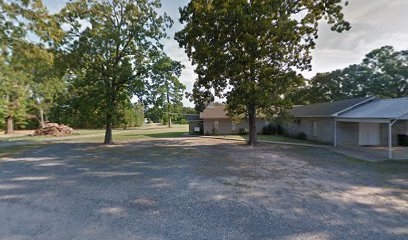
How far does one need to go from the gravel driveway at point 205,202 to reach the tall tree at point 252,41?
7.41 meters

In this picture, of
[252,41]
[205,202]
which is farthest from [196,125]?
[205,202]

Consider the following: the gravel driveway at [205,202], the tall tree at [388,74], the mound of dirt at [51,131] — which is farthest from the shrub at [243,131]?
the mound of dirt at [51,131]

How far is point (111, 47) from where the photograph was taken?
16.4 meters

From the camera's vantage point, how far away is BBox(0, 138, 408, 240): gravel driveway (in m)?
3.76

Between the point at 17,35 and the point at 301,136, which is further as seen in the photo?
the point at 301,136

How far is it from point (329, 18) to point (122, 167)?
16.2 metres

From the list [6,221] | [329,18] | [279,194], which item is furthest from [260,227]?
[329,18]

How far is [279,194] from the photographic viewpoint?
5.71 metres

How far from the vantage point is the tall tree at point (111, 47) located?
608 inches

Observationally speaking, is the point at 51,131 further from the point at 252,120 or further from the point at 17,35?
the point at 252,120

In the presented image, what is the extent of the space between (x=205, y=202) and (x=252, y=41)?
36.6 feet

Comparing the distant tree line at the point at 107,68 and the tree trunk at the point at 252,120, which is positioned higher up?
the distant tree line at the point at 107,68

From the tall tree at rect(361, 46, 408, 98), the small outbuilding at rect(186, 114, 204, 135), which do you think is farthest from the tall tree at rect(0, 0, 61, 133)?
the tall tree at rect(361, 46, 408, 98)

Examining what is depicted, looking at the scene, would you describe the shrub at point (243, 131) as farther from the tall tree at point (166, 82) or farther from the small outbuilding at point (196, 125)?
the tall tree at point (166, 82)
